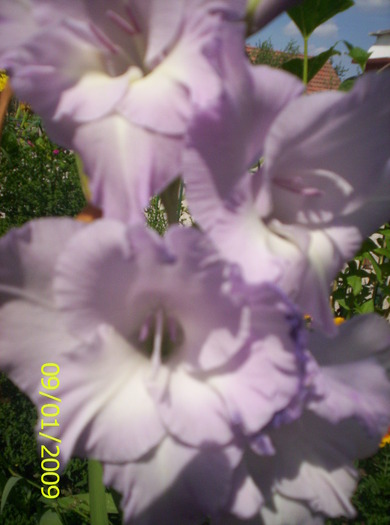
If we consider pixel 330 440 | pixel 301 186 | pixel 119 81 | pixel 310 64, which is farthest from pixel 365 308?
pixel 119 81

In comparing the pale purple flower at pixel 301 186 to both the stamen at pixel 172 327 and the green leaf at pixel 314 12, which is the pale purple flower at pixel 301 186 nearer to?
the stamen at pixel 172 327

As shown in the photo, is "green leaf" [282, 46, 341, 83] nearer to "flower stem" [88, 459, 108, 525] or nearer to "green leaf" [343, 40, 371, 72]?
"green leaf" [343, 40, 371, 72]

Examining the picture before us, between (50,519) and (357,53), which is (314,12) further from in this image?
(50,519)

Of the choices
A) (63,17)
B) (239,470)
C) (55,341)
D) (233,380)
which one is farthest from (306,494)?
(63,17)

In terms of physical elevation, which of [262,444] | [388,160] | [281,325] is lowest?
[262,444]

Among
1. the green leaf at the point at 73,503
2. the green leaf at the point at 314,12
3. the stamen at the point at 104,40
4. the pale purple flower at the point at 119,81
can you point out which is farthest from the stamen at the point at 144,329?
the green leaf at the point at 73,503

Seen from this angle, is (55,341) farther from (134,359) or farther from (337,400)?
(337,400)

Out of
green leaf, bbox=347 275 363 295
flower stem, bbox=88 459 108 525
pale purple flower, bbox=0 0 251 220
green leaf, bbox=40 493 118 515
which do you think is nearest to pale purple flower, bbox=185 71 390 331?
pale purple flower, bbox=0 0 251 220
